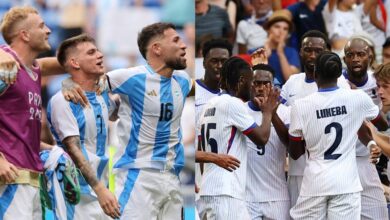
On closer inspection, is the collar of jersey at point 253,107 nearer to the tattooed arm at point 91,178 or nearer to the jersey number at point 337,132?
the jersey number at point 337,132

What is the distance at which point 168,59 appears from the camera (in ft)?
31.1

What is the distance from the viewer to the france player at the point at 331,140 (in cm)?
909

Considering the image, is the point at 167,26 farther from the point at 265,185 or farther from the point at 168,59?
the point at 265,185

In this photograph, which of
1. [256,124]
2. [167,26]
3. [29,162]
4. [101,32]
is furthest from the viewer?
[101,32]

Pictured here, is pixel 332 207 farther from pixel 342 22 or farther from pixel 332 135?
pixel 342 22

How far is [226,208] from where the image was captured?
904cm

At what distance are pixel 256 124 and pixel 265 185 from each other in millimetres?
828

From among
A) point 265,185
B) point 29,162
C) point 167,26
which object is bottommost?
point 265,185

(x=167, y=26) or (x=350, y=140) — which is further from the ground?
(x=167, y=26)

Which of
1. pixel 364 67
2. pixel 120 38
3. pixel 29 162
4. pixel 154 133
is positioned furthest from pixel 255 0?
pixel 29 162

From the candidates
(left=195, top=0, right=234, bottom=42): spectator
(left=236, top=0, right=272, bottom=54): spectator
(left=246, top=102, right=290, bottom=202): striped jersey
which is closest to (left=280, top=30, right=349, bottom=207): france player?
(left=246, top=102, right=290, bottom=202): striped jersey

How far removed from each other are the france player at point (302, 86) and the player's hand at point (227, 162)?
961 millimetres

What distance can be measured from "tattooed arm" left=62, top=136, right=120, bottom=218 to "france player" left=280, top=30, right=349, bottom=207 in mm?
1982

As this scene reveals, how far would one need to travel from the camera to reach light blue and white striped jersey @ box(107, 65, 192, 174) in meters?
9.29
